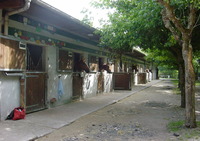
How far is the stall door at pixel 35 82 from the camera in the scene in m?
6.89

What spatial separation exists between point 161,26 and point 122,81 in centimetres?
934

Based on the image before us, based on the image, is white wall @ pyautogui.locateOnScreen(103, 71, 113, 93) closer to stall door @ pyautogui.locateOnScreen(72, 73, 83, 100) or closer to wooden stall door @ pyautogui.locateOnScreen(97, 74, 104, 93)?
wooden stall door @ pyautogui.locateOnScreen(97, 74, 104, 93)

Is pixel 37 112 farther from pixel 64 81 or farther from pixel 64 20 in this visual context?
pixel 64 20

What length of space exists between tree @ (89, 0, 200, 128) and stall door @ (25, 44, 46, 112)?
3522 mm

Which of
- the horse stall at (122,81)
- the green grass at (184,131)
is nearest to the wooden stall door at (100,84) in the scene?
the horse stall at (122,81)

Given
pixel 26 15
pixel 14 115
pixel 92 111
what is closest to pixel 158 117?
pixel 92 111

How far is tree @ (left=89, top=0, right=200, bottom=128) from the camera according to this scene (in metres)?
5.32

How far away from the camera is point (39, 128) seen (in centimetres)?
520

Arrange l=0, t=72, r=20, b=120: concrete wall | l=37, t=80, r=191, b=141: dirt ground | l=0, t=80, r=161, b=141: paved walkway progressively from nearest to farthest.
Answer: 1. l=0, t=80, r=161, b=141: paved walkway
2. l=37, t=80, r=191, b=141: dirt ground
3. l=0, t=72, r=20, b=120: concrete wall

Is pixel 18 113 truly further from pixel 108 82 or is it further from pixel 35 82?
pixel 108 82

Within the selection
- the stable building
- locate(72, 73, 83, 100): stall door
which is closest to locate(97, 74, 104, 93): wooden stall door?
the stable building

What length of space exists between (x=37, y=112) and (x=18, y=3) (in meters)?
3.70

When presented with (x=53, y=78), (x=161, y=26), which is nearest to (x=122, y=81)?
(x=53, y=78)

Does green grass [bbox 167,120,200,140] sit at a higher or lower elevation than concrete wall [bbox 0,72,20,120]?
lower
